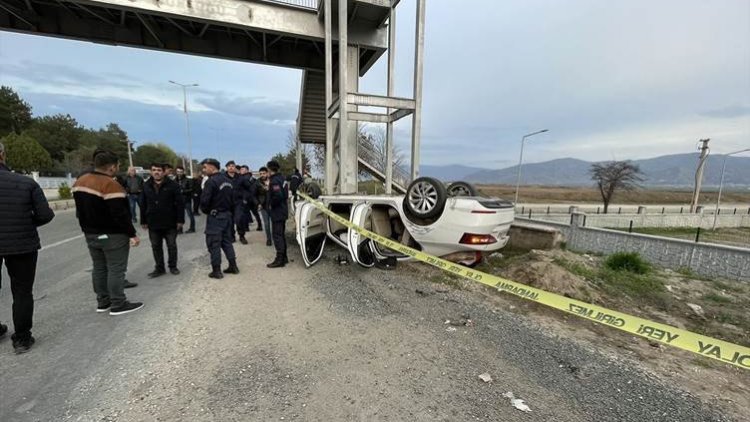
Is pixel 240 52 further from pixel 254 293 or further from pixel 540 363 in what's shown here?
pixel 540 363

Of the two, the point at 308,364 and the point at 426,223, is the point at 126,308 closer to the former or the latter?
the point at 308,364

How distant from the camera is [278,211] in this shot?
17.7 ft

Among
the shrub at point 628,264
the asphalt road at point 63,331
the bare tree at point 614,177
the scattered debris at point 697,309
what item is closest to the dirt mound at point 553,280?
the scattered debris at point 697,309

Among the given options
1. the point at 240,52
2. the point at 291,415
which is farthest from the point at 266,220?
the point at 240,52

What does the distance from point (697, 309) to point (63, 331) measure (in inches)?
299

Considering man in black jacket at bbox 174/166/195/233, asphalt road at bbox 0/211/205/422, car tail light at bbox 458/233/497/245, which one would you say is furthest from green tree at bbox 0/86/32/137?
car tail light at bbox 458/233/497/245

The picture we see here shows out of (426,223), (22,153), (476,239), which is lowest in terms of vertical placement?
(476,239)

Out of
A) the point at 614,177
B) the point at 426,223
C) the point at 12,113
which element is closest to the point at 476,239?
the point at 426,223

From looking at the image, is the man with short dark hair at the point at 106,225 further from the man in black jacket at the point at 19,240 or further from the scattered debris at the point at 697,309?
the scattered debris at the point at 697,309

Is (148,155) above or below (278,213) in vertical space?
above

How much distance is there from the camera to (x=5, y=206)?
265 cm

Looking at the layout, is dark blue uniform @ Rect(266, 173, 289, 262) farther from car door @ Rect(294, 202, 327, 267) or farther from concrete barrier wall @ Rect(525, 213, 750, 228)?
concrete barrier wall @ Rect(525, 213, 750, 228)

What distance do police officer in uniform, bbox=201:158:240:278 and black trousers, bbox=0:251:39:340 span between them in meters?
1.97

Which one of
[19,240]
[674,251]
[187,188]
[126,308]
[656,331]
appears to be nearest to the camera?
[656,331]
